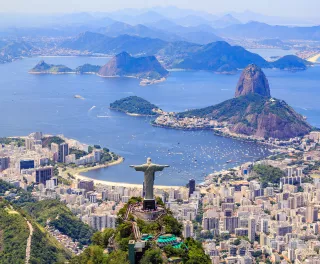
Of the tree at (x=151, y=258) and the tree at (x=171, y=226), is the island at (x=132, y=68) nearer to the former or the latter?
the tree at (x=171, y=226)

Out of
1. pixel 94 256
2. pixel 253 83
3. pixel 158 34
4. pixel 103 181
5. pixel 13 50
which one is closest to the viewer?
pixel 94 256

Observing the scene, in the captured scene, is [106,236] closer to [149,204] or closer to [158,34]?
[149,204]

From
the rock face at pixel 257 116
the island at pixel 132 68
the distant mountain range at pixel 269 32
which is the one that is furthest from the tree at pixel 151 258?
the distant mountain range at pixel 269 32

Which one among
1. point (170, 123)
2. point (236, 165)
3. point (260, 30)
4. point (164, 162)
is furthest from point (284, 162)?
point (260, 30)

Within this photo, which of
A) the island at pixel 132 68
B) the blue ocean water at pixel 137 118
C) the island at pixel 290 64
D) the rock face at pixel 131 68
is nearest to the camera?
the blue ocean water at pixel 137 118

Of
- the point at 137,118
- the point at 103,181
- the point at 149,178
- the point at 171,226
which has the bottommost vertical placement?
the point at 103,181

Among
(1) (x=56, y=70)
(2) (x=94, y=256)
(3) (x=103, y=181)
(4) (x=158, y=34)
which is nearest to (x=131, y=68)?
(1) (x=56, y=70)

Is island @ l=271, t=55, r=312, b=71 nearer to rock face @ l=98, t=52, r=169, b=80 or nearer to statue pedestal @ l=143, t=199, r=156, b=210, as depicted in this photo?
rock face @ l=98, t=52, r=169, b=80
